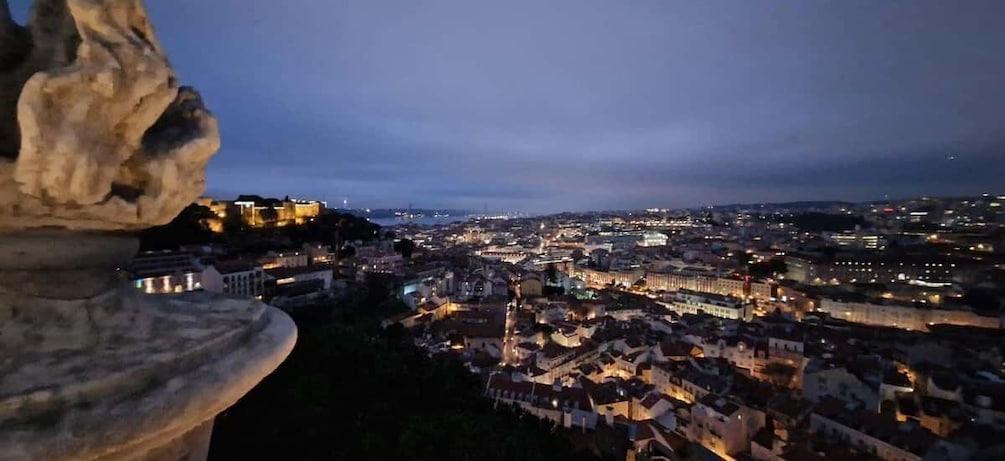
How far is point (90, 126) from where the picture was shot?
3.09 feet

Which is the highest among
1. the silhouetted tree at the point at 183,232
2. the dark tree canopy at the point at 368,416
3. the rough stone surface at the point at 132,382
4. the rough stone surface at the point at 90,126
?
the rough stone surface at the point at 90,126

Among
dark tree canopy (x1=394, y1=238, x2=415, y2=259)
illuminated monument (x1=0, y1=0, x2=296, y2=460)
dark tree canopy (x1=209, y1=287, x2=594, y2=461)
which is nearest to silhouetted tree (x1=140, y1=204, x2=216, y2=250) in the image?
dark tree canopy (x1=209, y1=287, x2=594, y2=461)

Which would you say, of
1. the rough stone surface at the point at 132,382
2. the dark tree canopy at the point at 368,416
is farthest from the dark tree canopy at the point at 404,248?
the rough stone surface at the point at 132,382

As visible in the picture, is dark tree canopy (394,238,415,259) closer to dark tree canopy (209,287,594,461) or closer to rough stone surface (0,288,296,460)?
dark tree canopy (209,287,594,461)

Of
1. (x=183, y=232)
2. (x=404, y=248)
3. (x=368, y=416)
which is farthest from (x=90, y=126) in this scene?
(x=404, y=248)

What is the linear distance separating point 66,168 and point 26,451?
45 centimetres

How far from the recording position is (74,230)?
3.38ft

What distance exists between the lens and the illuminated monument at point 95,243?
2.85ft

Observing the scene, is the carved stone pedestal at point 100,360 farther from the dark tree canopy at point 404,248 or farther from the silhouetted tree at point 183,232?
the dark tree canopy at point 404,248

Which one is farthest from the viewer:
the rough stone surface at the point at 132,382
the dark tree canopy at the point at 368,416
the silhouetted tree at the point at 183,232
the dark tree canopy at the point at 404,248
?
the dark tree canopy at the point at 404,248

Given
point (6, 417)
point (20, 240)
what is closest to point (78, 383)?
point (6, 417)

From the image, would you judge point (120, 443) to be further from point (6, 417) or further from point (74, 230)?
point (74, 230)

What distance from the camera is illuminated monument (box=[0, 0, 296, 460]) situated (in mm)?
869

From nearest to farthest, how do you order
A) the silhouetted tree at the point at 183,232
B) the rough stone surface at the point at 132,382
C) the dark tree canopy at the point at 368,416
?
the rough stone surface at the point at 132,382, the dark tree canopy at the point at 368,416, the silhouetted tree at the point at 183,232
